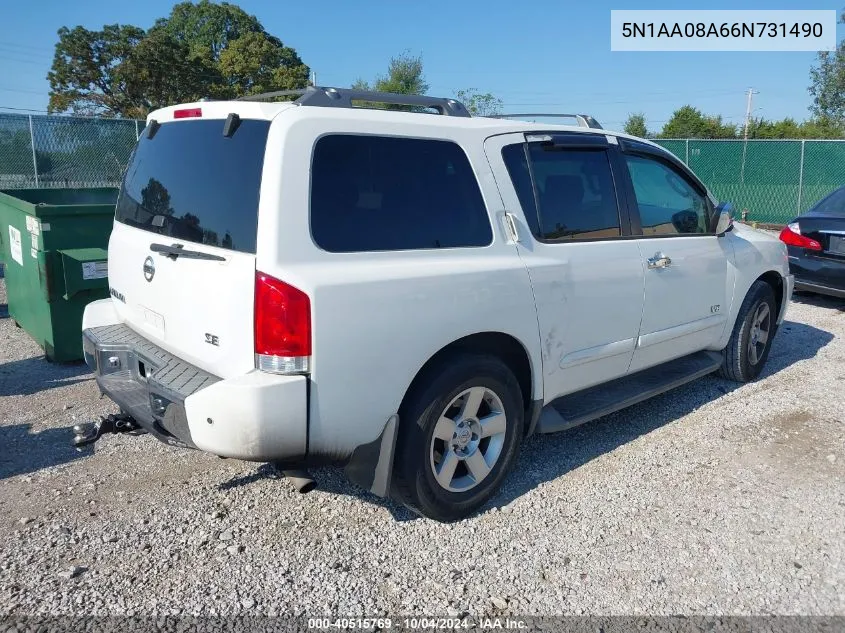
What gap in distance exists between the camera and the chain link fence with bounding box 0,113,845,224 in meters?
12.4

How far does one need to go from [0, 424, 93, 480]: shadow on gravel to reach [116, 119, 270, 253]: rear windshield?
145 cm

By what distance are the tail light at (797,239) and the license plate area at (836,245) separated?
125 mm

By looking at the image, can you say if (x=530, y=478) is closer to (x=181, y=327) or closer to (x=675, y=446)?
(x=675, y=446)

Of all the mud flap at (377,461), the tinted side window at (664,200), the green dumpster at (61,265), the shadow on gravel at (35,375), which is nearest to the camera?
the mud flap at (377,461)

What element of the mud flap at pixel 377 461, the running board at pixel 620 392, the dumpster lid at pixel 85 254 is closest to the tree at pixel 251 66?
the dumpster lid at pixel 85 254

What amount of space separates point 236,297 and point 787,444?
3612 millimetres

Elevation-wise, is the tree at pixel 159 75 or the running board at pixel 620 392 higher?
the tree at pixel 159 75

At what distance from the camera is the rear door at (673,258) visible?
4.25 m

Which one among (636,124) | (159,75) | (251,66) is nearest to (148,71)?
(159,75)

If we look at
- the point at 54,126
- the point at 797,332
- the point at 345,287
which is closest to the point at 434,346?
the point at 345,287

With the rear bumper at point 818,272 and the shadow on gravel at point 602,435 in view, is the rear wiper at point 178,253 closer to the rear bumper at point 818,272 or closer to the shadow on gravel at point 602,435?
the shadow on gravel at point 602,435

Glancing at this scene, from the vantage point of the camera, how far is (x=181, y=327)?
119 inches

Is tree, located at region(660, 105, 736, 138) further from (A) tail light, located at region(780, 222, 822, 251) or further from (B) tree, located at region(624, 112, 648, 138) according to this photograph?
(A) tail light, located at region(780, 222, 822, 251)

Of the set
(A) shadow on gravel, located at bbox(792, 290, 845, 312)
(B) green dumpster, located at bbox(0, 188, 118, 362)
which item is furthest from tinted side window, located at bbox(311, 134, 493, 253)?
(A) shadow on gravel, located at bbox(792, 290, 845, 312)
